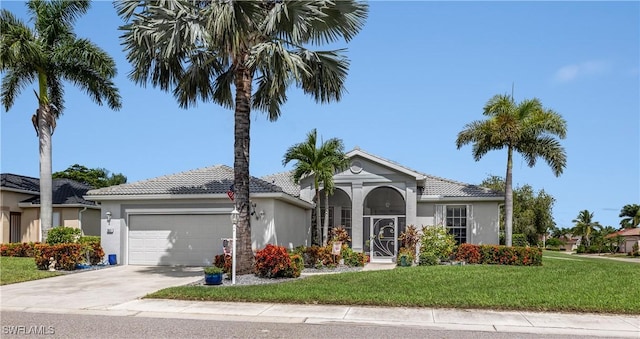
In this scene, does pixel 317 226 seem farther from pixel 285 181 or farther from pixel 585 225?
pixel 585 225

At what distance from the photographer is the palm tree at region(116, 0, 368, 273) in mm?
12758

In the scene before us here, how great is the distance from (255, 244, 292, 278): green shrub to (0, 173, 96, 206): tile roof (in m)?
15.9

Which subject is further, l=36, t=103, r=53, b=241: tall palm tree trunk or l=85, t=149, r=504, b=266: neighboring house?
l=36, t=103, r=53, b=241: tall palm tree trunk

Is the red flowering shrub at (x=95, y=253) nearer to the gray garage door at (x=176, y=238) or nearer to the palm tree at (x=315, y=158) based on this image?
the gray garage door at (x=176, y=238)

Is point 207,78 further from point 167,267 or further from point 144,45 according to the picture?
point 167,267

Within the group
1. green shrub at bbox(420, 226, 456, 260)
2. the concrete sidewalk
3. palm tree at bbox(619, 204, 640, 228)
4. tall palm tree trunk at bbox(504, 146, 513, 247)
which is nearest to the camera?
the concrete sidewalk

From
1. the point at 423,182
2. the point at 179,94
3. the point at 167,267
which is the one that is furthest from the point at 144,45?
the point at 423,182

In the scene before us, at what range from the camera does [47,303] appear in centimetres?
1075

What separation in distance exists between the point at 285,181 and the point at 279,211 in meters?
7.19

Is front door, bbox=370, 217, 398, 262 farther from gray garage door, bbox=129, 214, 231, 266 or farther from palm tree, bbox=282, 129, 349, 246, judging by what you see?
gray garage door, bbox=129, 214, 231, 266

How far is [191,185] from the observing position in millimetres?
19609

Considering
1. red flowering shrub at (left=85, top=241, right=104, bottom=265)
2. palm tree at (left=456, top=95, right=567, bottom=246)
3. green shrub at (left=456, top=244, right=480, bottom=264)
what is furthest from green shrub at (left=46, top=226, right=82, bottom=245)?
palm tree at (left=456, top=95, right=567, bottom=246)

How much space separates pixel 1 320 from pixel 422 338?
725 centimetres

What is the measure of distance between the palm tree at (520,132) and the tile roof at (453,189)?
1120mm
